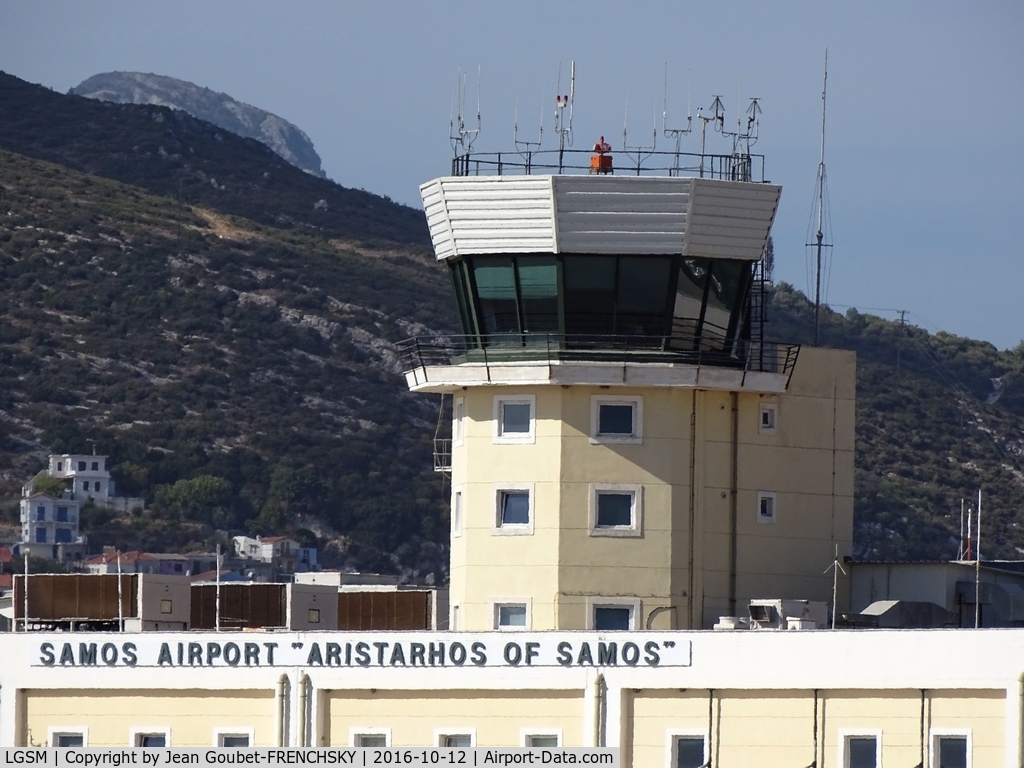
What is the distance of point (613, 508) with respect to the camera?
4353cm

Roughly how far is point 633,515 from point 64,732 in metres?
12.0

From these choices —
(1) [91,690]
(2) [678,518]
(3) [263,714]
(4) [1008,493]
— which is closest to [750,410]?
(2) [678,518]

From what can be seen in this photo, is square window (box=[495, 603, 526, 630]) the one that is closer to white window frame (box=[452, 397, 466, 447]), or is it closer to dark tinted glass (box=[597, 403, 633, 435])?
white window frame (box=[452, 397, 466, 447])

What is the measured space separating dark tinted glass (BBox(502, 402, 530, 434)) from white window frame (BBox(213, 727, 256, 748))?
761 cm

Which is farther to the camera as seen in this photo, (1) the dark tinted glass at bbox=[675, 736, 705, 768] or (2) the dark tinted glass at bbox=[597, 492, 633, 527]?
(2) the dark tinted glass at bbox=[597, 492, 633, 527]

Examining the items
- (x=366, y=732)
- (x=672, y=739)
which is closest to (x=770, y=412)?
(x=672, y=739)

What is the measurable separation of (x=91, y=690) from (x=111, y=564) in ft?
486

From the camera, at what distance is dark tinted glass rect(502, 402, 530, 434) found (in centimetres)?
4416

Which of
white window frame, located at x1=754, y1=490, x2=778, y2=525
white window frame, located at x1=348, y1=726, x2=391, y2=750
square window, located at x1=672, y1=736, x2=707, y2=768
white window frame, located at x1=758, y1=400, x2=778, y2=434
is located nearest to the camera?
square window, located at x1=672, y1=736, x2=707, y2=768

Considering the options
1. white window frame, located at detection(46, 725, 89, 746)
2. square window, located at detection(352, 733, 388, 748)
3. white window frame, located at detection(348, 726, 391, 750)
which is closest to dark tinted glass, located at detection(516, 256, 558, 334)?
white window frame, located at detection(348, 726, 391, 750)

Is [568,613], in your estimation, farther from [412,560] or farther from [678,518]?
[412,560]

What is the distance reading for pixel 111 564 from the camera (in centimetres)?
18962

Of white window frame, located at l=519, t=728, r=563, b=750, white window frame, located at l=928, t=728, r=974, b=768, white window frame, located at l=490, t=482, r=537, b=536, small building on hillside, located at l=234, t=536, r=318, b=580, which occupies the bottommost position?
small building on hillside, located at l=234, t=536, r=318, b=580

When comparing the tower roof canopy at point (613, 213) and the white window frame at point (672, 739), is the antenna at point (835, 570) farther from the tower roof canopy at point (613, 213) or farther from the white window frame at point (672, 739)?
the tower roof canopy at point (613, 213)
